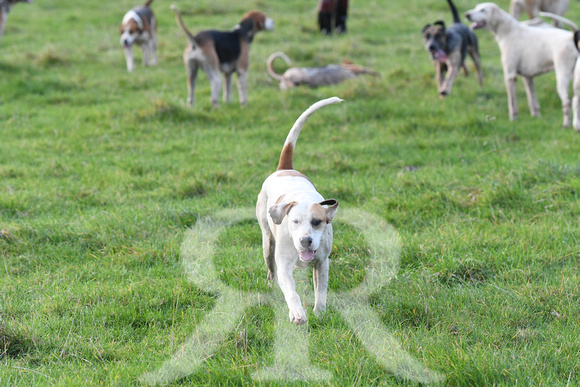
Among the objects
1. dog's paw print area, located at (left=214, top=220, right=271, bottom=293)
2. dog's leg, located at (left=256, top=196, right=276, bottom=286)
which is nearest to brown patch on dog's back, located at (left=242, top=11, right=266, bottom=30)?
dog's paw print area, located at (left=214, top=220, right=271, bottom=293)

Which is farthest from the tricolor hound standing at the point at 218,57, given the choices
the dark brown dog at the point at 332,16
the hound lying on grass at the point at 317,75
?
the dark brown dog at the point at 332,16

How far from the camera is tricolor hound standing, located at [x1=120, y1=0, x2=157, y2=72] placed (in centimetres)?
1322

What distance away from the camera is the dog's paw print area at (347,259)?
4.47m

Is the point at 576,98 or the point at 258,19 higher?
the point at 258,19

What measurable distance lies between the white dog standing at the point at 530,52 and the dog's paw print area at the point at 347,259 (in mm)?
5049

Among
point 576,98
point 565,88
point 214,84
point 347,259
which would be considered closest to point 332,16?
point 214,84

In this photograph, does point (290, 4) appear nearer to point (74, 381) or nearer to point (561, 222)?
point (561, 222)

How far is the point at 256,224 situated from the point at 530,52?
5.74 meters

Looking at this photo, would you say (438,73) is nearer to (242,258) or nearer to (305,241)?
(242,258)

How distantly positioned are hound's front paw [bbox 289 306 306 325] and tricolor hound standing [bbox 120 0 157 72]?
10.6 m

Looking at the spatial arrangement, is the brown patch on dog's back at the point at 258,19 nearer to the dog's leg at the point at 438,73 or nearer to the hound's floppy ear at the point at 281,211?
the dog's leg at the point at 438,73

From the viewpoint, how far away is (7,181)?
22.1ft

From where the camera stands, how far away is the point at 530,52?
9.13 metres

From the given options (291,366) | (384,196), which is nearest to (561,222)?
(384,196)
